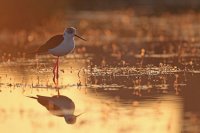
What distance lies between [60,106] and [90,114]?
2.23 feet

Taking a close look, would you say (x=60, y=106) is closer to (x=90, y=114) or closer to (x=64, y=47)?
(x=90, y=114)

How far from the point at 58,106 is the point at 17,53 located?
23.9ft

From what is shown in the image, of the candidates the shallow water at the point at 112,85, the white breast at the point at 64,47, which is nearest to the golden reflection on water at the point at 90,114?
the shallow water at the point at 112,85

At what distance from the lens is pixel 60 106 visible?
10.1 m

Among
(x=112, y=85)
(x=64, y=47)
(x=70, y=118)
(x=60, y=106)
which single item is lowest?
(x=70, y=118)

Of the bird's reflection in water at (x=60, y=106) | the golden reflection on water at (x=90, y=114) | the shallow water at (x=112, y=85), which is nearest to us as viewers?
the golden reflection on water at (x=90, y=114)

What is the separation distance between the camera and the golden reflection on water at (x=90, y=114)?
344 inches

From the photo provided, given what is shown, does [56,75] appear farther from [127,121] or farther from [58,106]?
[127,121]

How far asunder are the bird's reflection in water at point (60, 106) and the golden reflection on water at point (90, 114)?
0.08 metres

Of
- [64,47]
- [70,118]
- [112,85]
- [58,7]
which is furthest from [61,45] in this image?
[58,7]

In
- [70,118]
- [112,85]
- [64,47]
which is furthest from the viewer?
[64,47]

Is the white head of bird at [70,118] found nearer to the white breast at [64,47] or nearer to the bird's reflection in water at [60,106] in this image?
Answer: the bird's reflection in water at [60,106]

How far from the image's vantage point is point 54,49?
43.3ft

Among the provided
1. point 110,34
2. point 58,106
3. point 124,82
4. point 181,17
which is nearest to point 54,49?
point 124,82
